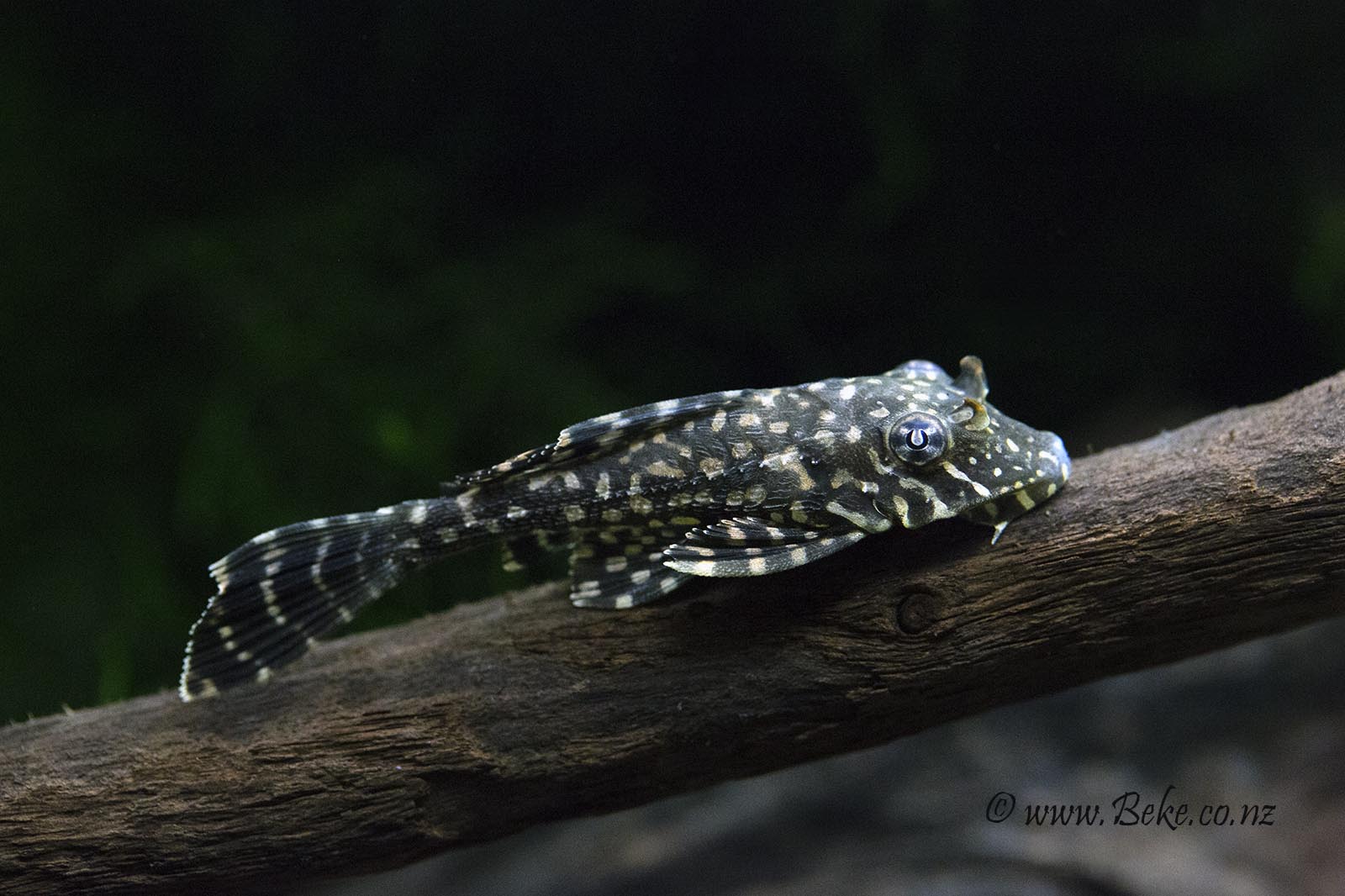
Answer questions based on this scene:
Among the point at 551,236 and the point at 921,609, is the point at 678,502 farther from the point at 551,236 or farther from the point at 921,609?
the point at 551,236

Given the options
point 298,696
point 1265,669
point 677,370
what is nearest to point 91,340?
point 298,696

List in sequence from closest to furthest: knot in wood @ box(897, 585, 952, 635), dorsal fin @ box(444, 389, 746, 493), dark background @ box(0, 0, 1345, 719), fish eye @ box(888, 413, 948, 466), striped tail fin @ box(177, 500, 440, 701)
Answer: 1. fish eye @ box(888, 413, 948, 466)
2. knot in wood @ box(897, 585, 952, 635)
3. dorsal fin @ box(444, 389, 746, 493)
4. striped tail fin @ box(177, 500, 440, 701)
5. dark background @ box(0, 0, 1345, 719)

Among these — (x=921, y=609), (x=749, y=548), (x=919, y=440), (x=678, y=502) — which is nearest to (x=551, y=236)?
(x=678, y=502)

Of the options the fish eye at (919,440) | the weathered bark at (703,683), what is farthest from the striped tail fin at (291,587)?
the fish eye at (919,440)

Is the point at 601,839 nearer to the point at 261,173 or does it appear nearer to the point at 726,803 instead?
the point at 726,803

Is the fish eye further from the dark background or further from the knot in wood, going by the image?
the dark background

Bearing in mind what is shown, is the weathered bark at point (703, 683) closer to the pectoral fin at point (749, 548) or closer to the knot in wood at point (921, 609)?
the knot in wood at point (921, 609)

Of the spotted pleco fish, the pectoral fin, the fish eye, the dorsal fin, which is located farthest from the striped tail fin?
the fish eye
